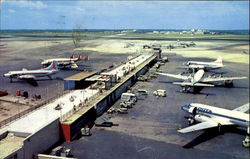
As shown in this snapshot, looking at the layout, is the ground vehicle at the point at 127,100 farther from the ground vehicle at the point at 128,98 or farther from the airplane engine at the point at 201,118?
the airplane engine at the point at 201,118

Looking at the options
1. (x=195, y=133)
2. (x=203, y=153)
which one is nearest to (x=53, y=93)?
(x=195, y=133)

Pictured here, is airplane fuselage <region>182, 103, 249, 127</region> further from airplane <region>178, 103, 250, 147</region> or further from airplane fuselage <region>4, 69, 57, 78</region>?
airplane fuselage <region>4, 69, 57, 78</region>

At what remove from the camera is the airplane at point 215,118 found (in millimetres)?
59062

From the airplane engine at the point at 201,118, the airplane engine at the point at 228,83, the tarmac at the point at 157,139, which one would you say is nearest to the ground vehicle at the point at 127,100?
the tarmac at the point at 157,139

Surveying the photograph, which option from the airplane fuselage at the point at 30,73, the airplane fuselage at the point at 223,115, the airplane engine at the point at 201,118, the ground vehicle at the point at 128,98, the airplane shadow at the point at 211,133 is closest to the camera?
the airplane fuselage at the point at 223,115

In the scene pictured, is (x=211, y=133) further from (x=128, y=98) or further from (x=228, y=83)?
(x=228, y=83)

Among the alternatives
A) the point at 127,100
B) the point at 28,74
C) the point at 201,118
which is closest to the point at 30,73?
the point at 28,74

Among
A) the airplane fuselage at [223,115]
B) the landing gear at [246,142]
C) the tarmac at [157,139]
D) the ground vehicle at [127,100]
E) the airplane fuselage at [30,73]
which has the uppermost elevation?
the airplane fuselage at [30,73]

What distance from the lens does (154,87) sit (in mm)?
112812

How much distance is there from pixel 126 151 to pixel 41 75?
7842cm

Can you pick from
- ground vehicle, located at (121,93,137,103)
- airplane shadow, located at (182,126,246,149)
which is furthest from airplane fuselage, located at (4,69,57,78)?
airplane shadow, located at (182,126,246,149)

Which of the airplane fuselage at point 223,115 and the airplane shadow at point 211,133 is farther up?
the airplane fuselage at point 223,115

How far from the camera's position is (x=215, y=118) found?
64.3 meters

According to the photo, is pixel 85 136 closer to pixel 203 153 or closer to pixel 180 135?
pixel 180 135
